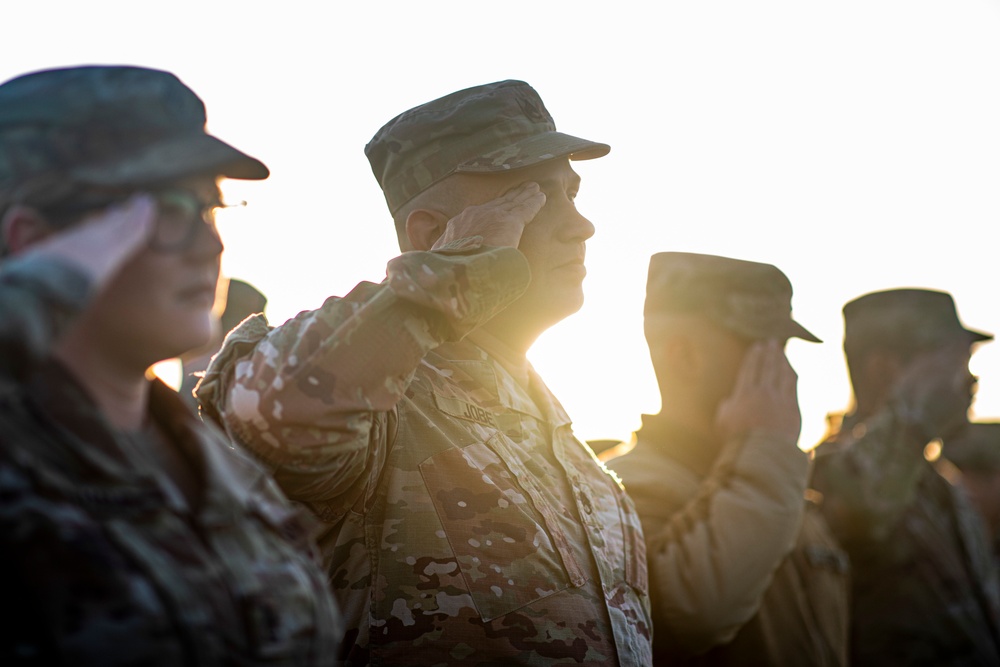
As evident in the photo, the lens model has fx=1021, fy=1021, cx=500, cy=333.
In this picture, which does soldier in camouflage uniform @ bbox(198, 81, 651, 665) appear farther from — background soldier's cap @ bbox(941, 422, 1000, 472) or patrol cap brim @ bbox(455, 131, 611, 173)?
background soldier's cap @ bbox(941, 422, 1000, 472)

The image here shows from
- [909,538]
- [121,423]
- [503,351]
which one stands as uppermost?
[121,423]

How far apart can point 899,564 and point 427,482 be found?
463cm

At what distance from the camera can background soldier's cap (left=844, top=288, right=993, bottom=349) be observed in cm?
775

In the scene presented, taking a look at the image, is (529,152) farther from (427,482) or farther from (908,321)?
(908,321)

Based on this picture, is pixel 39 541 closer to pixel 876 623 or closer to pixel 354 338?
pixel 354 338

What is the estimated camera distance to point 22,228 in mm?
1679

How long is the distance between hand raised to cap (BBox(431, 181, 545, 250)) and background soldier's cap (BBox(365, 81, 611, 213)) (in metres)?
0.15

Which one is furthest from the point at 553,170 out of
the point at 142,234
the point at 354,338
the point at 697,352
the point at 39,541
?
the point at 39,541

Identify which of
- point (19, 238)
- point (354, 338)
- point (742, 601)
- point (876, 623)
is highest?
point (19, 238)

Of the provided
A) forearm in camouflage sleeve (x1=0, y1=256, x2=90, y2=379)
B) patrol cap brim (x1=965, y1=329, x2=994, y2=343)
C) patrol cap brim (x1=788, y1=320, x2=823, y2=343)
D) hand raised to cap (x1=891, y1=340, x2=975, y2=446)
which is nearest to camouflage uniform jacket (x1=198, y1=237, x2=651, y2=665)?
forearm in camouflage sleeve (x1=0, y1=256, x2=90, y2=379)

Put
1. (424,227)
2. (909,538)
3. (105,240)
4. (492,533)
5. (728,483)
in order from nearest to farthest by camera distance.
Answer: (105,240) < (492,533) < (424,227) < (728,483) < (909,538)

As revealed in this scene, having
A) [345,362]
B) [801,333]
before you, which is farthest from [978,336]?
[345,362]

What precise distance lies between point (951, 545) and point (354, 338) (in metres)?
5.66

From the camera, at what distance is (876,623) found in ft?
21.2
